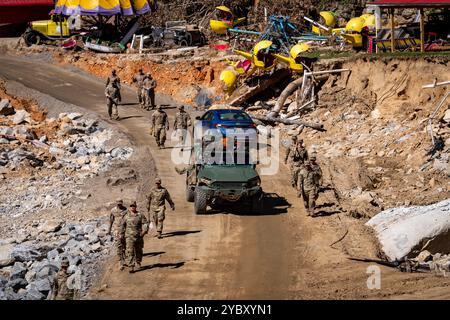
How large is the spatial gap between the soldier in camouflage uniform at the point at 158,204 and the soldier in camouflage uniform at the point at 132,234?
1966 mm

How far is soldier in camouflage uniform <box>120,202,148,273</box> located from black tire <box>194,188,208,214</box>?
3530 mm

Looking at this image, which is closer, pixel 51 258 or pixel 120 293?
pixel 120 293

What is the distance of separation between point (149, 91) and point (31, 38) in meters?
14.0

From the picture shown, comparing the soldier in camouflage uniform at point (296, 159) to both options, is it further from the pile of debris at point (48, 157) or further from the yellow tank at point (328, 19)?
the yellow tank at point (328, 19)

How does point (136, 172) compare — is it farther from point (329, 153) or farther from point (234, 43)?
point (234, 43)

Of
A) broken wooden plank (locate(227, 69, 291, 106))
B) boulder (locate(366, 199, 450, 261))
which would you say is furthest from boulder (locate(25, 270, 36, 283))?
broken wooden plank (locate(227, 69, 291, 106))

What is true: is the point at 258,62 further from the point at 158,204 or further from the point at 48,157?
the point at 158,204

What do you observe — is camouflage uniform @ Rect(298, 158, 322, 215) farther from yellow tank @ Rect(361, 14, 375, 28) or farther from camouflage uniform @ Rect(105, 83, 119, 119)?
yellow tank @ Rect(361, 14, 375, 28)

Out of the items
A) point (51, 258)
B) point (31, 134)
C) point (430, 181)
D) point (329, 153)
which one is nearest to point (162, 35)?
point (31, 134)

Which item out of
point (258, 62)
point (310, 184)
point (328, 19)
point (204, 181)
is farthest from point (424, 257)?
point (328, 19)

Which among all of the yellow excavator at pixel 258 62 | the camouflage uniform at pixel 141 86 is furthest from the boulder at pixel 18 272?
the yellow excavator at pixel 258 62

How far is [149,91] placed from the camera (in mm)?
34406

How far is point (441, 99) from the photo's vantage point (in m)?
28.8
